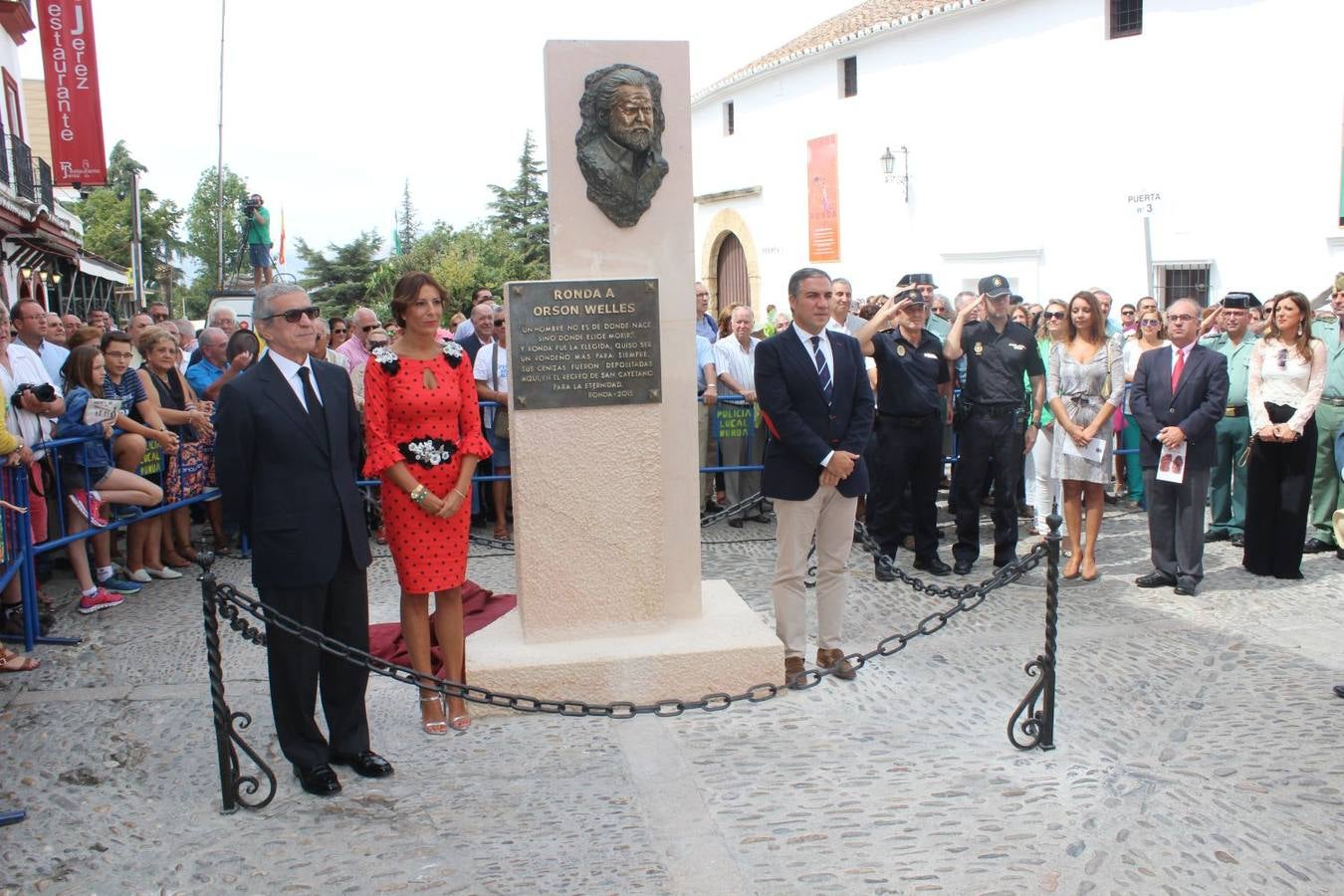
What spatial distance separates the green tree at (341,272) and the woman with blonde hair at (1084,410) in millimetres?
35775

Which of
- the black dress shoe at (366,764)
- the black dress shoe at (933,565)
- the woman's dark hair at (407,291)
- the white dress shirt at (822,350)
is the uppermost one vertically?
the woman's dark hair at (407,291)

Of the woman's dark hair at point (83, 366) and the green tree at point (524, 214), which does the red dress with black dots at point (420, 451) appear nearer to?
the woman's dark hair at point (83, 366)

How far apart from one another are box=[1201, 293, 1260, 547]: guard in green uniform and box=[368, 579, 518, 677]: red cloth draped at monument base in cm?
563

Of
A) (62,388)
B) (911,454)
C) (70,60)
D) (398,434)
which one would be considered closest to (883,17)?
(70,60)

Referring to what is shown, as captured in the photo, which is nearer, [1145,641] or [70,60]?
[1145,641]

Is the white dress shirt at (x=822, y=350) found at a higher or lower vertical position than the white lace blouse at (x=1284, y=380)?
higher

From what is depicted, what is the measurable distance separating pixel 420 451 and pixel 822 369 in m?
2.03

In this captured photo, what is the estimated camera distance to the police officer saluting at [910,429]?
7902 mm

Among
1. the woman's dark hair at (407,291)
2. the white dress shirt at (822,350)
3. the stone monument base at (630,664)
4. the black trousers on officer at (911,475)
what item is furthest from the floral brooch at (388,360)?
the black trousers on officer at (911,475)

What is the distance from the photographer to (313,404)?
14.2ft

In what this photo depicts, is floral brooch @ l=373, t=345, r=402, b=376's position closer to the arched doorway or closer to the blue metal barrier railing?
the blue metal barrier railing

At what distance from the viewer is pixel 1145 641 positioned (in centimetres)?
633

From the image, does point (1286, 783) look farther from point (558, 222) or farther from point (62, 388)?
point (62, 388)

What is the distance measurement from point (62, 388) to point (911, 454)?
6.04 m
